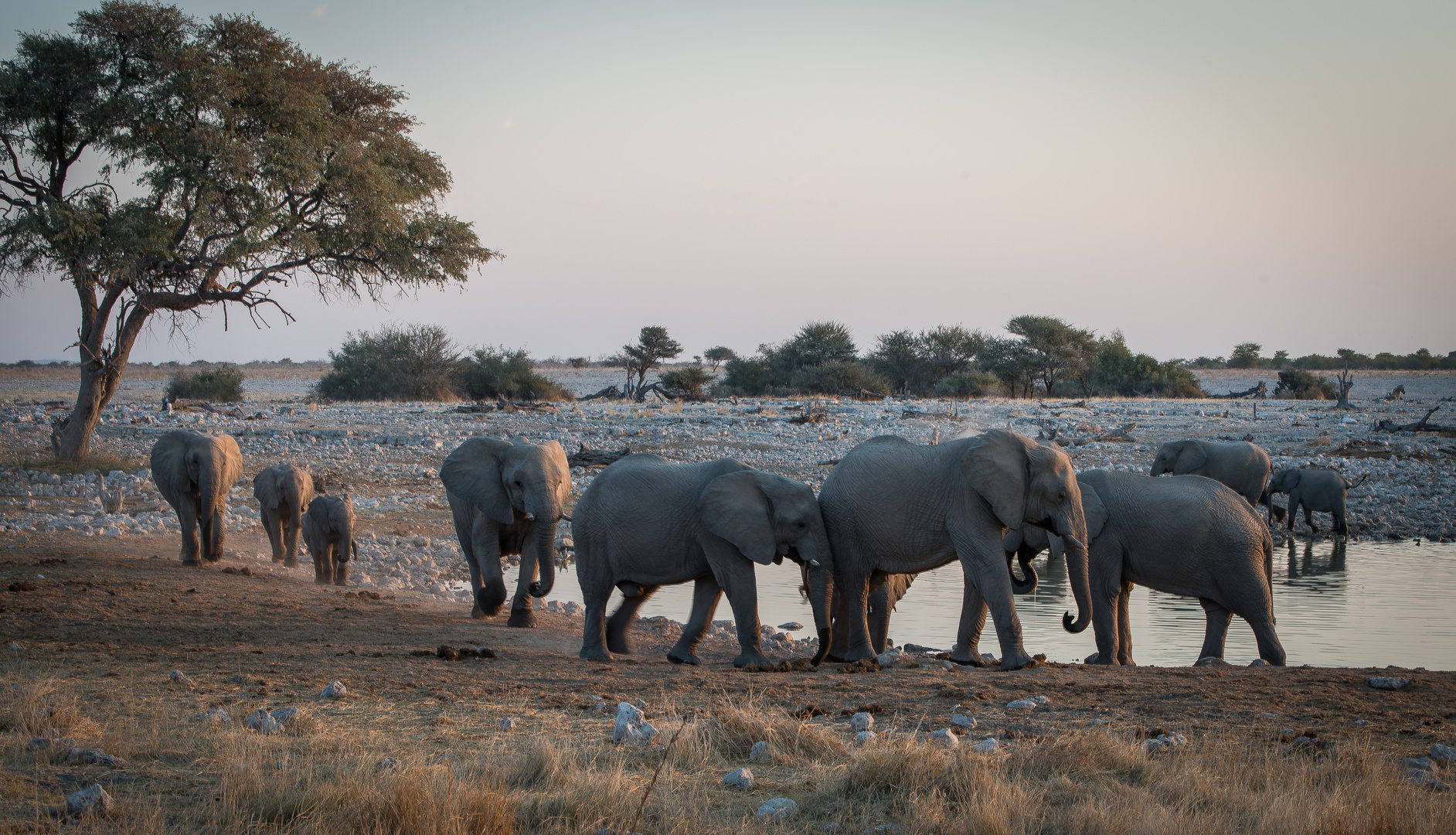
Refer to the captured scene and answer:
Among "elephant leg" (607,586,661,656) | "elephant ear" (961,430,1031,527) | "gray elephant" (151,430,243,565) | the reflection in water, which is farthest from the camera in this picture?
"gray elephant" (151,430,243,565)

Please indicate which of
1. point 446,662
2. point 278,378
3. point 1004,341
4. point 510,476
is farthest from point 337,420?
point 278,378

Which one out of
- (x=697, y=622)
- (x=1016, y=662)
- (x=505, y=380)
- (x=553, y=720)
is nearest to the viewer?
(x=553, y=720)

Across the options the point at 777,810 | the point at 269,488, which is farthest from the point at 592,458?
the point at 777,810

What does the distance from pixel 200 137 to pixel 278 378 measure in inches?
2746

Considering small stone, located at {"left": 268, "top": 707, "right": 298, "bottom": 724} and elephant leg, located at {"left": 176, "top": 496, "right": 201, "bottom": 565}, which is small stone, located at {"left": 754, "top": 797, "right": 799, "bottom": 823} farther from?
elephant leg, located at {"left": 176, "top": 496, "right": 201, "bottom": 565}

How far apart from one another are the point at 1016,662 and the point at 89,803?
6058 mm

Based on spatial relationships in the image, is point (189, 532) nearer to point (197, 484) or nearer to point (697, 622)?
point (197, 484)

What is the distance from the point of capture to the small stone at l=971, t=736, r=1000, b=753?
17.5ft

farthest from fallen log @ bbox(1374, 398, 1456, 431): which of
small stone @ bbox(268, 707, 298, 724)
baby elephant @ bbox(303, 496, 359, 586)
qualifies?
small stone @ bbox(268, 707, 298, 724)

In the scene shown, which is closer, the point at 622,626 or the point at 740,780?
the point at 740,780

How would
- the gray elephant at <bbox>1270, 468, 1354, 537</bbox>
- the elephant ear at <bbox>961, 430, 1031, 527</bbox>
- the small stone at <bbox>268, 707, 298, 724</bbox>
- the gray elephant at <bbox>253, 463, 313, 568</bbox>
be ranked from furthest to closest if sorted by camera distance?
the gray elephant at <bbox>1270, 468, 1354, 537</bbox> < the gray elephant at <bbox>253, 463, 313, 568</bbox> < the elephant ear at <bbox>961, 430, 1031, 527</bbox> < the small stone at <bbox>268, 707, 298, 724</bbox>

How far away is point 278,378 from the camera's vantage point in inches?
3310

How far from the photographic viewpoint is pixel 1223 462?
17.5 metres

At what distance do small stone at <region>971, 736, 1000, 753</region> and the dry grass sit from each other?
0.31ft
